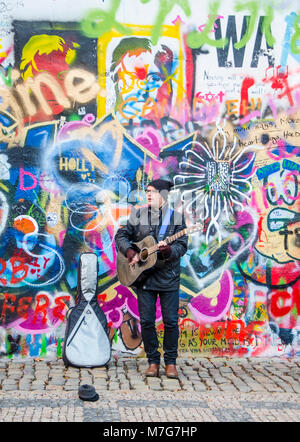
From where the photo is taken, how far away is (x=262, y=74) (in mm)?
7273

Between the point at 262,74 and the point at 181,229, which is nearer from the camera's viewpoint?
the point at 181,229

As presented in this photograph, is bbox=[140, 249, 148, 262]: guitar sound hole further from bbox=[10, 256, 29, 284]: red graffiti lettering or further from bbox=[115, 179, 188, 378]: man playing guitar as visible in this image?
bbox=[10, 256, 29, 284]: red graffiti lettering

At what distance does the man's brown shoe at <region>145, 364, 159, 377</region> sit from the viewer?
6.33m

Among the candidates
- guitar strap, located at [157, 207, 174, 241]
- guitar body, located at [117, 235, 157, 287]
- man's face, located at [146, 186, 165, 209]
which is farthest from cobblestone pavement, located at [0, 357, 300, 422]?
man's face, located at [146, 186, 165, 209]

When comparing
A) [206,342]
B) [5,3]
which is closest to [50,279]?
[206,342]

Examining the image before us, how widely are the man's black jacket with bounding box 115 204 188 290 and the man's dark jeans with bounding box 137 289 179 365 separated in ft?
0.32

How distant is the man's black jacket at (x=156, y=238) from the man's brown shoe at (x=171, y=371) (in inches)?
30.0

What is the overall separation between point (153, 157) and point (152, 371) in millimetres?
2311

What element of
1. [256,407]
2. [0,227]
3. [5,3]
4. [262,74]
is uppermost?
[5,3]

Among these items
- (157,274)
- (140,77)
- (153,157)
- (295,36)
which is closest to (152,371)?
(157,274)

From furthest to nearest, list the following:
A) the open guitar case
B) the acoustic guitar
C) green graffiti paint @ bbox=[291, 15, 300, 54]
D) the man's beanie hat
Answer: green graffiti paint @ bbox=[291, 15, 300, 54] → the open guitar case → the man's beanie hat → the acoustic guitar

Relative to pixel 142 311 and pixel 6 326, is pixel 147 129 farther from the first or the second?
pixel 6 326

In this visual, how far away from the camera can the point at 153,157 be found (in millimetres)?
7172

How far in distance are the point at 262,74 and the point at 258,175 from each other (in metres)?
1.12
